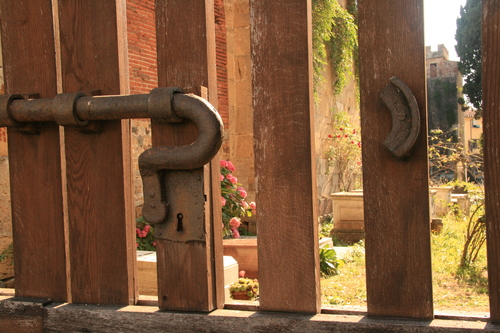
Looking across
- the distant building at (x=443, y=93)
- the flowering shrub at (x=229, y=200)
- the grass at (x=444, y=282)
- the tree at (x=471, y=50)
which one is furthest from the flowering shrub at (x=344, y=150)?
the distant building at (x=443, y=93)

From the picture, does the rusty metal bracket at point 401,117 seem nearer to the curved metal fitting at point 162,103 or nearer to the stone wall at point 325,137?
the curved metal fitting at point 162,103

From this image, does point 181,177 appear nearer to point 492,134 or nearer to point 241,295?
point 492,134

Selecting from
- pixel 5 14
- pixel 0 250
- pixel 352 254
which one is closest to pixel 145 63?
pixel 0 250

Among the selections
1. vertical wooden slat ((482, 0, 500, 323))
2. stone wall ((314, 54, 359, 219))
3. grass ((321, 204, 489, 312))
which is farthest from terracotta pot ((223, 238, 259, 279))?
stone wall ((314, 54, 359, 219))

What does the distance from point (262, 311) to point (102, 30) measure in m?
0.91

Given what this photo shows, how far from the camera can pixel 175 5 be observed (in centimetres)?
141

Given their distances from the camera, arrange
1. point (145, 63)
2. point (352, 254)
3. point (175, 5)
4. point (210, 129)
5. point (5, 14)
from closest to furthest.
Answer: point (210, 129) → point (175, 5) → point (5, 14) → point (352, 254) → point (145, 63)

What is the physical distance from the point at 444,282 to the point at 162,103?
4.64 meters

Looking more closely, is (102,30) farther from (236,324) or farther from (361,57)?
(236,324)

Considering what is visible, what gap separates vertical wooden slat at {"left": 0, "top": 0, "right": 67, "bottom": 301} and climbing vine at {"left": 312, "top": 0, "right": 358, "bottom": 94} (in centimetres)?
877

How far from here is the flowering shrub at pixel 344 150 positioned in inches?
Result: 472

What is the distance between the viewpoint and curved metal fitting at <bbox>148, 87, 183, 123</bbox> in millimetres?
1319

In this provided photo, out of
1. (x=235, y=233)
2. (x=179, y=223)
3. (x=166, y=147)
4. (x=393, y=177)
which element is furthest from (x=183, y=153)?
(x=235, y=233)

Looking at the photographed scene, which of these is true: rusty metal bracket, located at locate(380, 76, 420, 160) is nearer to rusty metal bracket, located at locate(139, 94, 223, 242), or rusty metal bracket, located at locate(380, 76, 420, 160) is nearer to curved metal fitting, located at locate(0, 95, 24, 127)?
rusty metal bracket, located at locate(139, 94, 223, 242)
